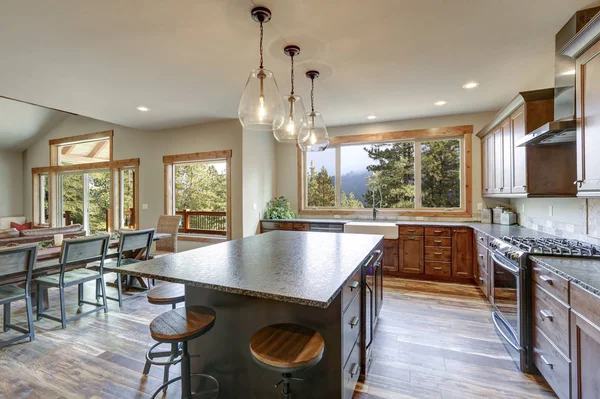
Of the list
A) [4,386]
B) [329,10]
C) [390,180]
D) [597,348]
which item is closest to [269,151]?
[390,180]

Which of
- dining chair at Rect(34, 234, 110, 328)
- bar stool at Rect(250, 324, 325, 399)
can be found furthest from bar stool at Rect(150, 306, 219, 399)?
dining chair at Rect(34, 234, 110, 328)

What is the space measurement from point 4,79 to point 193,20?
2806 millimetres

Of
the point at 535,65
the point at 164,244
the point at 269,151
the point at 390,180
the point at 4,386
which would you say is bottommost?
the point at 4,386

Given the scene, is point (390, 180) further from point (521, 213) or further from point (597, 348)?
point (597, 348)

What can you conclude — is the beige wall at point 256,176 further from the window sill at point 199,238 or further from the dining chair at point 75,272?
the dining chair at point 75,272

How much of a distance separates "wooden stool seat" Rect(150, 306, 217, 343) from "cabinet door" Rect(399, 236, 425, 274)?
3.56 meters

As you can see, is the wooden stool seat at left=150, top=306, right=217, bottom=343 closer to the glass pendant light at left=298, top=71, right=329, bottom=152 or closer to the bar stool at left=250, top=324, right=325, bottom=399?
the bar stool at left=250, top=324, right=325, bottom=399

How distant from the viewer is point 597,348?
1.33 m

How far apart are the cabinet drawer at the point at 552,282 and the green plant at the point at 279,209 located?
3987mm

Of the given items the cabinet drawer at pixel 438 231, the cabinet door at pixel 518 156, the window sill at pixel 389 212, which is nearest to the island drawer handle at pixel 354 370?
the cabinet door at pixel 518 156

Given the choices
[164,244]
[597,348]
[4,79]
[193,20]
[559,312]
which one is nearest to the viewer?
[597,348]

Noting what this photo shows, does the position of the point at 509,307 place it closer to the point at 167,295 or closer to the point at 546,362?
the point at 546,362

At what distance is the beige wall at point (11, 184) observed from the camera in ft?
23.9

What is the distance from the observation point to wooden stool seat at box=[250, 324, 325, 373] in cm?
117
